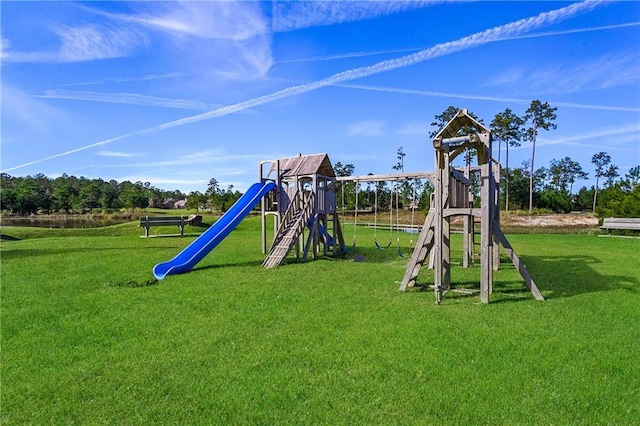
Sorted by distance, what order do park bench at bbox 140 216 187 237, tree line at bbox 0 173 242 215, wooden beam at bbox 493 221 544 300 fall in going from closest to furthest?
1. wooden beam at bbox 493 221 544 300
2. park bench at bbox 140 216 187 237
3. tree line at bbox 0 173 242 215

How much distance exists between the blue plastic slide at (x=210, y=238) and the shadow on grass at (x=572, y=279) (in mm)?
8692

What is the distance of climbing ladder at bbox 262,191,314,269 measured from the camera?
11883 mm

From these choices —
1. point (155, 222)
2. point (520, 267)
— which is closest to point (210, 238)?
point (520, 267)

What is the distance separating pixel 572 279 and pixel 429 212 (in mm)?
3857

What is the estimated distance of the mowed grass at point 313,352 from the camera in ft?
11.8

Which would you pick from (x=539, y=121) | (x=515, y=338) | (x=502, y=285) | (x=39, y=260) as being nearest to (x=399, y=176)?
(x=502, y=285)

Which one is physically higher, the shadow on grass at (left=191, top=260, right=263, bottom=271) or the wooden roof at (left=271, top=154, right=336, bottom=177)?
the wooden roof at (left=271, top=154, right=336, bottom=177)

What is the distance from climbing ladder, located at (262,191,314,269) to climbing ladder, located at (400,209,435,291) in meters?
4.45

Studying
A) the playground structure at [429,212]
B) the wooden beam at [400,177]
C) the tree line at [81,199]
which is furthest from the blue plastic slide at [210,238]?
the tree line at [81,199]

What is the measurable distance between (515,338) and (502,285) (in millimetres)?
3972

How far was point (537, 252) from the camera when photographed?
14.8 m

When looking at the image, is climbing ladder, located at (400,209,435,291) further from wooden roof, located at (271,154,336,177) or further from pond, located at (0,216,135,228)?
pond, located at (0,216,135,228)

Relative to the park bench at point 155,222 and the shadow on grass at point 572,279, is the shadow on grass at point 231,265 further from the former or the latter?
the park bench at point 155,222

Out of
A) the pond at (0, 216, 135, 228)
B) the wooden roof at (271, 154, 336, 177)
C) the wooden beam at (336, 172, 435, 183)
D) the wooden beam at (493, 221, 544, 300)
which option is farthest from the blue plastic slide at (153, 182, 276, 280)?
the pond at (0, 216, 135, 228)
